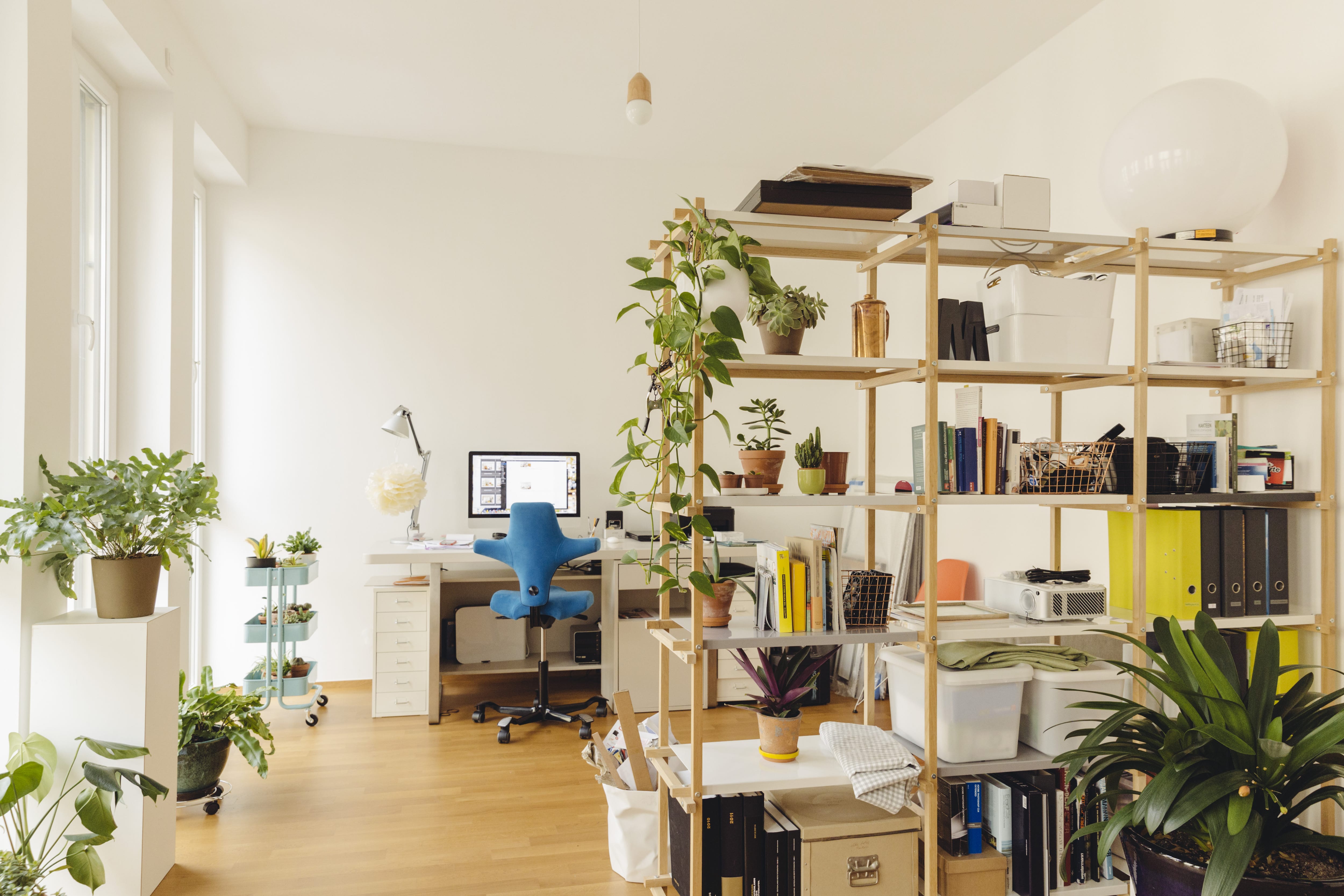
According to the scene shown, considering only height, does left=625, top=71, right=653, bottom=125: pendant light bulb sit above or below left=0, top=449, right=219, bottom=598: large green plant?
above

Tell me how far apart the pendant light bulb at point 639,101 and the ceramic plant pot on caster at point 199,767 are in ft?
8.23

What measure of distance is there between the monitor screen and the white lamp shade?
9.79ft

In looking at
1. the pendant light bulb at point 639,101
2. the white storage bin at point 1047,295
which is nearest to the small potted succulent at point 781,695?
the white storage bin at point 1047,295

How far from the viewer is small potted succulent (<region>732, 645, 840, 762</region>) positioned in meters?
2.35

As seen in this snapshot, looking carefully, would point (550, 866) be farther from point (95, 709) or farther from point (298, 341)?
point (298, 341)

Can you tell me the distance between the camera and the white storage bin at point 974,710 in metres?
2.30

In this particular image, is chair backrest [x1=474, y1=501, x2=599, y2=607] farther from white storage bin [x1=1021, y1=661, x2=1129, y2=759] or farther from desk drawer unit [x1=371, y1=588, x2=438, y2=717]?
white storage bin [x1=1021, y1=661, x2=1129, y2=759]

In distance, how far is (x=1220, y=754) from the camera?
1677 millimetres

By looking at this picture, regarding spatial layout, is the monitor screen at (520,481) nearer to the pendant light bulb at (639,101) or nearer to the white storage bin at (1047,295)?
the pendant light bulb at (639,101)

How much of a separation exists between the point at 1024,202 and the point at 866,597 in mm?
1181

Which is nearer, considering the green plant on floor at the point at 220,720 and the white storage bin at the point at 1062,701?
the white storage bin at the point at 1062,701

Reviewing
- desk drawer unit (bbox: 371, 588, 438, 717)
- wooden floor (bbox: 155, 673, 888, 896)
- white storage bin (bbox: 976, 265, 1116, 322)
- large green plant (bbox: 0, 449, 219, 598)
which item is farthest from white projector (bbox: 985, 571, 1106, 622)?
desk drawer unit (bbox: 371, 588, 438, 717)

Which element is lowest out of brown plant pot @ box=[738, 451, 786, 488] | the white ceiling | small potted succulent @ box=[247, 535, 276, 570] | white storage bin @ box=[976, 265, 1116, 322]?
small potted succulent @ box=[247, 535, 276, 570]

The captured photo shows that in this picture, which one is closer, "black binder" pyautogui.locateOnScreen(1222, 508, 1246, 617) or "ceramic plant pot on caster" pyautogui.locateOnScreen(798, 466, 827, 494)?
"ceramic plant pot on caster" pyautogui.locateOnScreen(798, 466, 827, 494)
